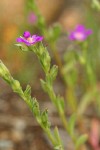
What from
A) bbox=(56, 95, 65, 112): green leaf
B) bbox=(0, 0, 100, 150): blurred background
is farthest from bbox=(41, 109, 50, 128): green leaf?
bbox=(0, 0, 100, 150): blurred background

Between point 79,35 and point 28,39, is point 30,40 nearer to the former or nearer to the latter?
point 28,39

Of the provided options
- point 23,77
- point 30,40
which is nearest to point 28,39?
point 30,40

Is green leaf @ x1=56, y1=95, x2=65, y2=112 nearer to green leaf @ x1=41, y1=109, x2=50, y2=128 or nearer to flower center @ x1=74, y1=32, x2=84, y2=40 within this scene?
green leaf @ x1=41, y1=109, x2=50, y2=128

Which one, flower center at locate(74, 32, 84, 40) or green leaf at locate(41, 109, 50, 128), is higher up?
flower center at locate(74, 32, 84, 40)

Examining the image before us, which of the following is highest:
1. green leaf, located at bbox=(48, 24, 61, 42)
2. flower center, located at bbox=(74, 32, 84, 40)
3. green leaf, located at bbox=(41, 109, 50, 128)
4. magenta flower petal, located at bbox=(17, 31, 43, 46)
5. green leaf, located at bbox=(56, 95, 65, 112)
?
green leaf, located at bbox=(48, 24, 61, 42)

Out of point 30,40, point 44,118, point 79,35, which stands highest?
point 79,35

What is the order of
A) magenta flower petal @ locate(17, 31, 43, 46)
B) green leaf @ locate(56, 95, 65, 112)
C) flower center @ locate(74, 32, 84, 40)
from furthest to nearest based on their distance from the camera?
flower center @ locate(74, 32, 84, 40) < green leaf @ locate(56, 95, 65, 112) < magenta flower petal @ locate(17, 31, 43, 46)

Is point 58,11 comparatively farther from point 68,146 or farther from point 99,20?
point 68,146

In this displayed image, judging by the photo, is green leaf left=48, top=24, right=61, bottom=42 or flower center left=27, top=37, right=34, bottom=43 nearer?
flower center left=27, top=37, right=34, bottom=43

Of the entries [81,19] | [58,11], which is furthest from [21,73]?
[58,11]
